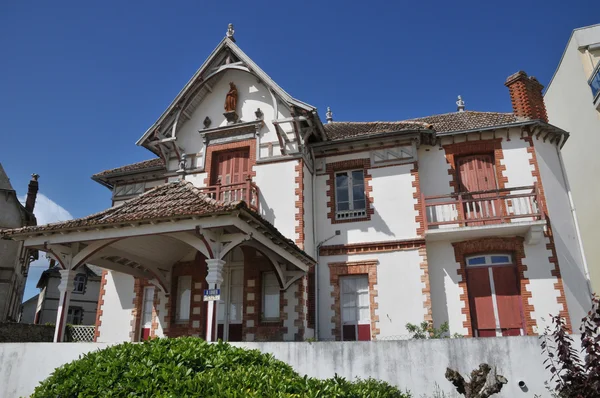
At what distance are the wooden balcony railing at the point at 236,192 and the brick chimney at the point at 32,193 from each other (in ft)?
50.1

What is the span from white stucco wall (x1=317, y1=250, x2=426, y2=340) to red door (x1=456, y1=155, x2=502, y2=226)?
2152 mm

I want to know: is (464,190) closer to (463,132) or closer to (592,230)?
(463,132)

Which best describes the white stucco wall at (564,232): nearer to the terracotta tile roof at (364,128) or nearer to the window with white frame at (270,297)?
the terracotta tile roof at (364,128)

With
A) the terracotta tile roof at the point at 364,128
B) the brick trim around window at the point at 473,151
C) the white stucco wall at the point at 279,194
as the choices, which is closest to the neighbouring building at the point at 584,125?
the brick trim around window at the point at 473,151

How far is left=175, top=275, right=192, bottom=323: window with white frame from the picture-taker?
13508mm

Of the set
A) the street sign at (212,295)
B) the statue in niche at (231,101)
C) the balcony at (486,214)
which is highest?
the statue in niche at (231,101)

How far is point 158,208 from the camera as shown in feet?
31.8

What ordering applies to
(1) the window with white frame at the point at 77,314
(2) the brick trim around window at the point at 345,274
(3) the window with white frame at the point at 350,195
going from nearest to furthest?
1. (2) the brick trim around window at the point at 345,274
2. (3) the window with white frame at the point at 350,195
3. (1) the window with white frame at the point at 77,314

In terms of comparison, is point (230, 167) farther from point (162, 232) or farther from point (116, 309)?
point (116, 309)

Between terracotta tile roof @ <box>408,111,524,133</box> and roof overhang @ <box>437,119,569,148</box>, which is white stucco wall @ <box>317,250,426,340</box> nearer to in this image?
roof overhang @ <box>437,119,569,148</box>

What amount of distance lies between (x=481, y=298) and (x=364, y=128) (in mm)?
6593

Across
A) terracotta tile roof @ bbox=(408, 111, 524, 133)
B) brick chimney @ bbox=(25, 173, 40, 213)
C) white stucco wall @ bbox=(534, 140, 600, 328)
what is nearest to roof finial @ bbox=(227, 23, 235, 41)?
terracotta tile roof @ bbox=(408, 111, 524, 133)

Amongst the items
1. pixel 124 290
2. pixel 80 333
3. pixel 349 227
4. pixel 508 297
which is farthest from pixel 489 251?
pixel 80 333

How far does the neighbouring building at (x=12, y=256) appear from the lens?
20.9 m
